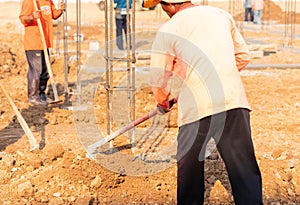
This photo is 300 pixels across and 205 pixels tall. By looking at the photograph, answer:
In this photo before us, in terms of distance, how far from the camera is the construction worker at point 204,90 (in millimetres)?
3492

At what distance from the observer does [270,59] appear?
1423 cm

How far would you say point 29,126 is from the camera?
22.7 feet

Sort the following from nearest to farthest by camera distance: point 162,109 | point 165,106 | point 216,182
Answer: point 165,106 → point 162,109 → point 216,182

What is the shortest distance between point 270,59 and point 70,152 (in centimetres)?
973

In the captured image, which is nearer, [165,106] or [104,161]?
[165,106]

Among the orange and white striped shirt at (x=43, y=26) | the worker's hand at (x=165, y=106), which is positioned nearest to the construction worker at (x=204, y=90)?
the worker's hand at (x=165, y=106)

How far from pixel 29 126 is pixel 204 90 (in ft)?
12.6

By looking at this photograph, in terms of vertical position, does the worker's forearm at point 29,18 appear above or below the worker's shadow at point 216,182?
above

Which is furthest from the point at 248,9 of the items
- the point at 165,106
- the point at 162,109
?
the point at 165,106

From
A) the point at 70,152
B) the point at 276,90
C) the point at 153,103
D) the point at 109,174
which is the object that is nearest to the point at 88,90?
the point at 153,103

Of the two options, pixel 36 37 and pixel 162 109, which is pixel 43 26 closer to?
pixel 36 37

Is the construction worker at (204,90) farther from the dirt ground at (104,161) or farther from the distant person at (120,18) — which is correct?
the distant person at (120,18)

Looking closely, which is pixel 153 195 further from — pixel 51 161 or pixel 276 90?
pixel 276 90

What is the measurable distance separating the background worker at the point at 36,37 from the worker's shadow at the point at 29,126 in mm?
238
